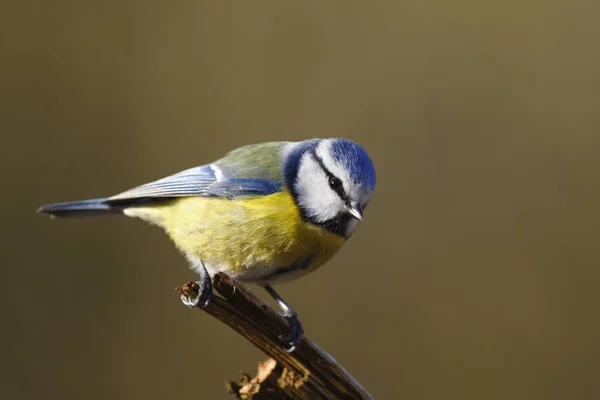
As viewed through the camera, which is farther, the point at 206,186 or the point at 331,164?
the point at 206,186

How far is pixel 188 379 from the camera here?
2021mm

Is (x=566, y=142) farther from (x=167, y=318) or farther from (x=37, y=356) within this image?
(x=37, y=356)

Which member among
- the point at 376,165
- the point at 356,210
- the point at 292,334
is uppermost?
the point at 356,210

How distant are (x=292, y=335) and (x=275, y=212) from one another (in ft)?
0.75

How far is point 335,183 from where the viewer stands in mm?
1209

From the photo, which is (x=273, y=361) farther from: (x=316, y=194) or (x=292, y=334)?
(x=316, y=194)

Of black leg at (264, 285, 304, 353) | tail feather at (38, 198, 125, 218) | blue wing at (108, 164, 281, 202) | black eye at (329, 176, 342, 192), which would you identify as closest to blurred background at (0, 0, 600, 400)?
tail feather at (38, 198, 125, 218)

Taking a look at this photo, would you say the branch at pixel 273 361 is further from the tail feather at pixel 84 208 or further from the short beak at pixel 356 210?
the tail feather at pixel 84 208

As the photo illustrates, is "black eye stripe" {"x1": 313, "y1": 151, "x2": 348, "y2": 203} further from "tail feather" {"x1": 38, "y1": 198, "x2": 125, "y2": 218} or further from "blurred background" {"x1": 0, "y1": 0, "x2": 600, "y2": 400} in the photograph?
"blurred background" {"x1": 0, "y1": 0, "x2": 600, "y2": 400}

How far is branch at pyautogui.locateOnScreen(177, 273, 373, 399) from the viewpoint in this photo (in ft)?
3.37

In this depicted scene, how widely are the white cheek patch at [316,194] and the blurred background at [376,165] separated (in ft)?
2.64

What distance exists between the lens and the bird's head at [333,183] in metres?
1.18

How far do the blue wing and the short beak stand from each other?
0.55 ft

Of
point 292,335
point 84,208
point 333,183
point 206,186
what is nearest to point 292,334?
point 292,335
